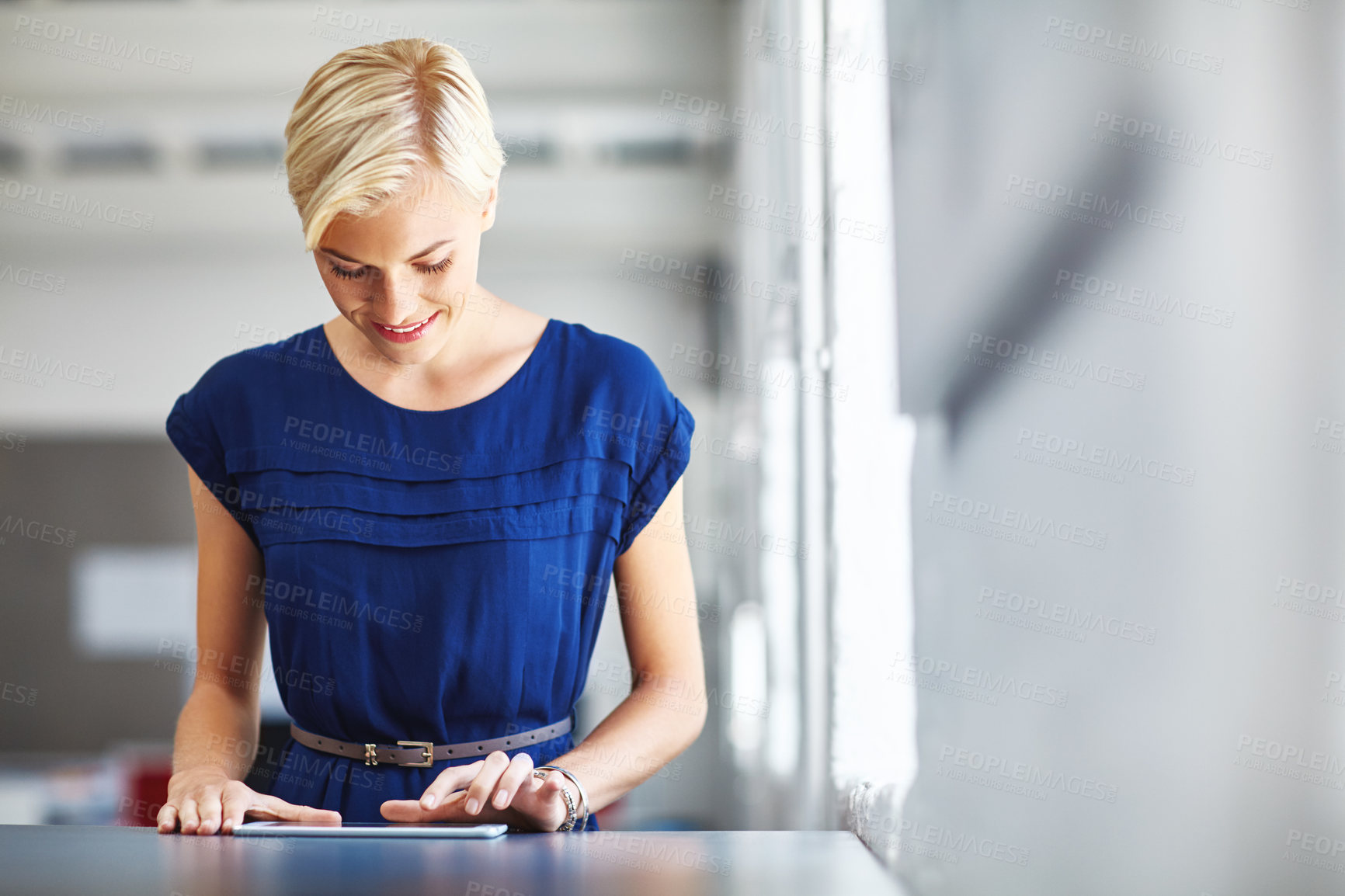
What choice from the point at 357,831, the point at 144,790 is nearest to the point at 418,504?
the point at 357,831

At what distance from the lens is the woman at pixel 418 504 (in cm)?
125

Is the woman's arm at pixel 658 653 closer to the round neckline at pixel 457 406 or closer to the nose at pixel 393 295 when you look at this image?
the round neckline at pixel 457 406

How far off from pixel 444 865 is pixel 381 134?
0.84m

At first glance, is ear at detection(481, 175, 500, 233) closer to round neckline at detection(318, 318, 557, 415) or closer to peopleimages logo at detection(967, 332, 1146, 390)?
round neckline at detection(318, 318, 557, 415)

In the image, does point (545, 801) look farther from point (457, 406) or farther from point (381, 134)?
point (381, 134)

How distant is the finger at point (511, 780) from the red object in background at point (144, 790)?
3.80m

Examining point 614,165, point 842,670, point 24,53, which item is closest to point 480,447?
point 842,670

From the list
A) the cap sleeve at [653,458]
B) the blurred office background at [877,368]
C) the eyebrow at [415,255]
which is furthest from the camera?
the cap sleeve at [653,458]

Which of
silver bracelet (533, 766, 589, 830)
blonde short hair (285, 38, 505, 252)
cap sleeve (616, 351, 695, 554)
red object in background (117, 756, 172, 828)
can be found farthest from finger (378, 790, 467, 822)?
red object in background (117, 756, 172, 828)

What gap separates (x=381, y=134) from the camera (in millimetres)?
1218

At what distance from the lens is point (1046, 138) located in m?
0.99

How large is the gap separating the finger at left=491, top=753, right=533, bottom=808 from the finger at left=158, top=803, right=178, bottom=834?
324mm

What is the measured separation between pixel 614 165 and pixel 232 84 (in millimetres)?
1756

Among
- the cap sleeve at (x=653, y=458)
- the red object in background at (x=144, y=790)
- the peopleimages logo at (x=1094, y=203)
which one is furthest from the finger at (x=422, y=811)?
the red object in background at (x=144, y=790)
